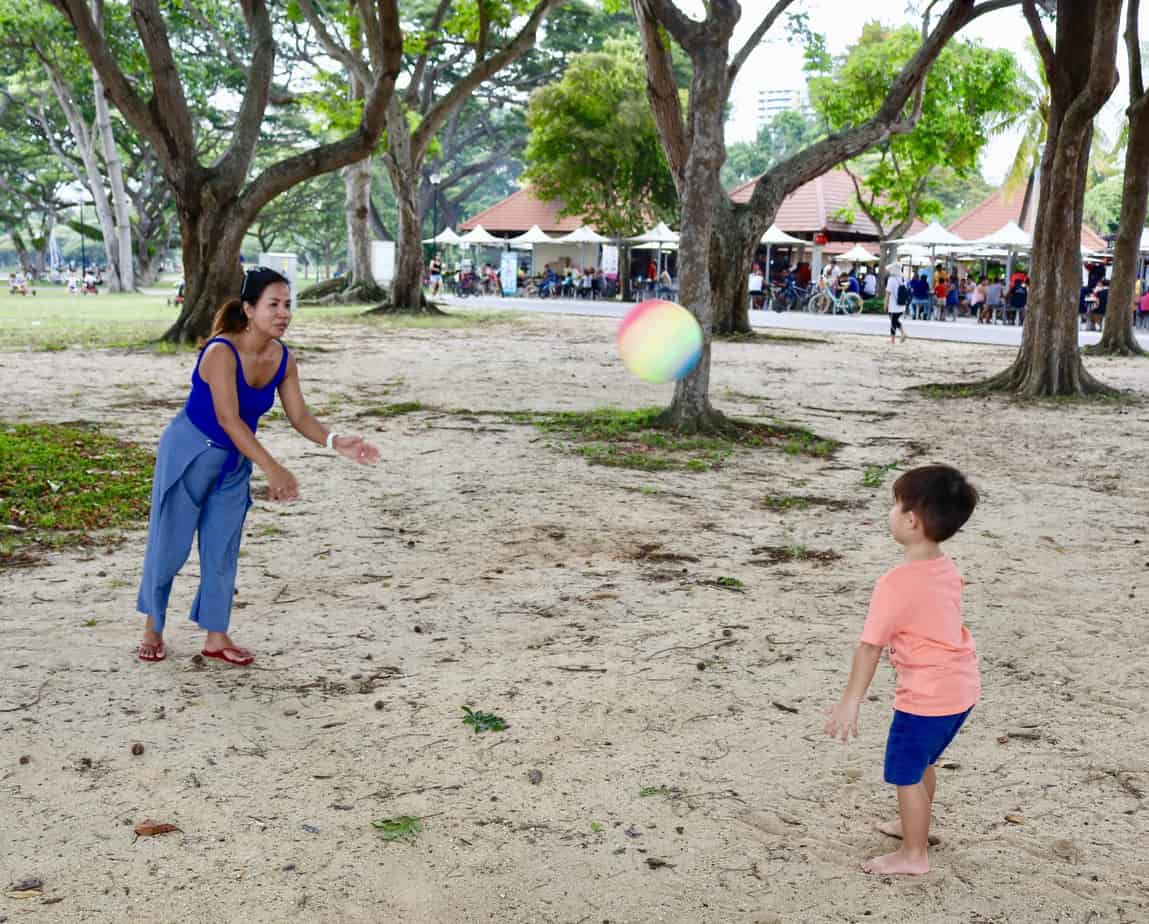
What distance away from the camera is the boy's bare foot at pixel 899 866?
312 cm

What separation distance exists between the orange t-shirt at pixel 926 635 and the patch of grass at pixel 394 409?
907 centimetres

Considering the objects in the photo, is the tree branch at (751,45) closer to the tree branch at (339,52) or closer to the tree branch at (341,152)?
the tree branch at (341,152)

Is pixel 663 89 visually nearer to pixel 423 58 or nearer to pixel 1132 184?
pixel 423 58

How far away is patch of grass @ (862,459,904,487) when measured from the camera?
8.79 meters

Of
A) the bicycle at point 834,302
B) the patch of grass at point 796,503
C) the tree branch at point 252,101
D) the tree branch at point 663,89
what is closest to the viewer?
the patch of grass at point 796,503

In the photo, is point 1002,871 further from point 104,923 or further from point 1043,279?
point 1043,279

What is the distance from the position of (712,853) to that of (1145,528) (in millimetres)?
5351

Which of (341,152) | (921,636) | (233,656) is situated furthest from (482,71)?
(921,636)

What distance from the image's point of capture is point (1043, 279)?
14.3 metres

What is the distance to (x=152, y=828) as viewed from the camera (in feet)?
10.8

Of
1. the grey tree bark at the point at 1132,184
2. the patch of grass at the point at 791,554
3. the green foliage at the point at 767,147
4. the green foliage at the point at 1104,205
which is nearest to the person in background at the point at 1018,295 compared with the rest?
the grey tree bark at the point at 1132,184

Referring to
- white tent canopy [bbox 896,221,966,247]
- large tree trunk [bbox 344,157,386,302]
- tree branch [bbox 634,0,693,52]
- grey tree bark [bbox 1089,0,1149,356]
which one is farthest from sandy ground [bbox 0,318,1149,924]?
white tent canopy [bbox 896,221,966,247]

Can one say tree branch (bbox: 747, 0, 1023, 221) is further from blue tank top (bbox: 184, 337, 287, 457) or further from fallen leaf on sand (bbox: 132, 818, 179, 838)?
fallen leaf on sand (bbox: 132, 818, 179, 838)

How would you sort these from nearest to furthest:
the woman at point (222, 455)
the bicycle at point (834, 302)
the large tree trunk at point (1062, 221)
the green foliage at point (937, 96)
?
the woman at point (222, 455)
the large tree trunk at point (1062, 221)
the green foliage at point (937, 96)
the bicycle at point (834, 302)
